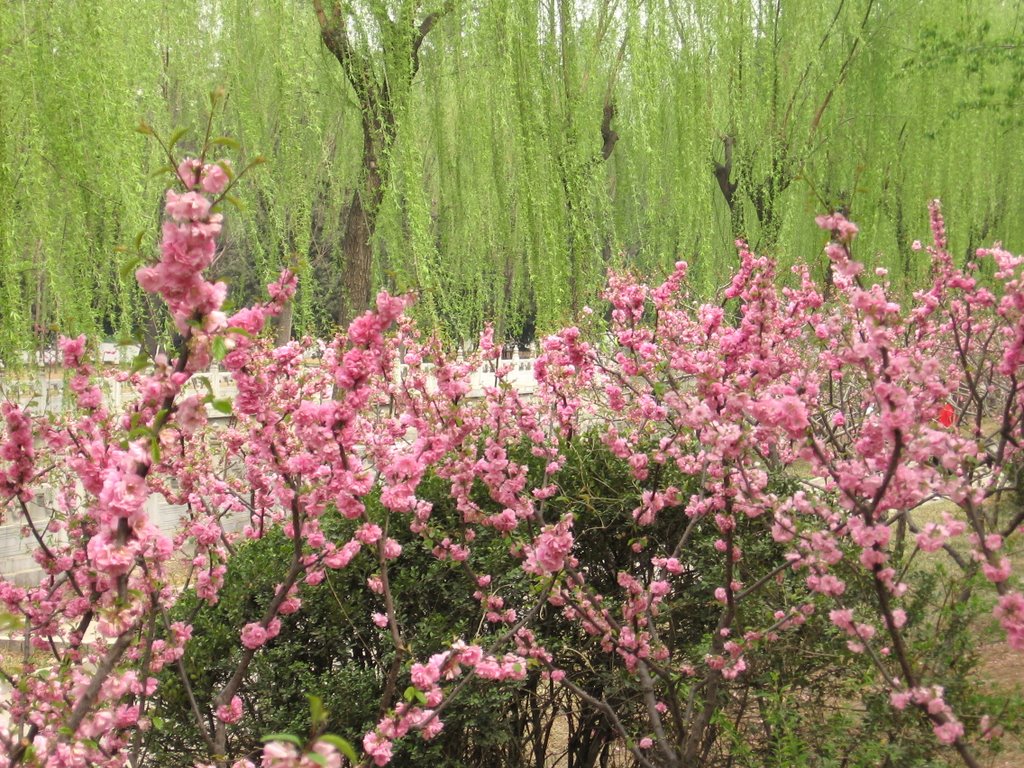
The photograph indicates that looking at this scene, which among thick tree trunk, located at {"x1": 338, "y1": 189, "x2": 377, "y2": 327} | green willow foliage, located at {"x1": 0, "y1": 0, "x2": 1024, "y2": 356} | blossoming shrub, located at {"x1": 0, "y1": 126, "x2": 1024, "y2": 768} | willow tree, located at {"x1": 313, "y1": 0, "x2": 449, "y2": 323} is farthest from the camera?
thick tree trunk, located at {"x1": 338, "y1": 189, "x2": 377, "y2": 327}

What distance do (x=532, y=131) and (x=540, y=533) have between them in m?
3.54

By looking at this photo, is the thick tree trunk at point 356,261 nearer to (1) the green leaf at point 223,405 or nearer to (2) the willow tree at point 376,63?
(2) the willow tree at point 376,63

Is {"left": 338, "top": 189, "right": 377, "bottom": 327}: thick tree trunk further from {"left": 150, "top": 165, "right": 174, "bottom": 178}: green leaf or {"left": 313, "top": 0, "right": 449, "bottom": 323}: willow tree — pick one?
{"left": 150, "top": 165, "right": 174, "bottom": 178}: green leaf

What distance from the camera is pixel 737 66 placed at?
773 cm

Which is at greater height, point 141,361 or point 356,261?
point 141,361

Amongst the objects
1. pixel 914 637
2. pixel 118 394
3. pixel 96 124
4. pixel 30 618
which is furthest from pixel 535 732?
pixel 118 394

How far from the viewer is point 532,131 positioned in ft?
20.2

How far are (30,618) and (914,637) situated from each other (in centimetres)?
270

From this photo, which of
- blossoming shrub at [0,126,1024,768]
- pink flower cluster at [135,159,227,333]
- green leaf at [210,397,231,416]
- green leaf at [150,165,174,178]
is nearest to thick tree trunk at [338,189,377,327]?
blossoming shrub at [0,126,1024,768]

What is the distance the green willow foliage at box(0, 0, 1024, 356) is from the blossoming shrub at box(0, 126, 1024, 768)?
3.97 feet

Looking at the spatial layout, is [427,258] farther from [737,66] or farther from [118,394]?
[118,394]

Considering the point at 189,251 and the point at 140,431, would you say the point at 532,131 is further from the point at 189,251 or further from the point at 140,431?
the point at 140,431

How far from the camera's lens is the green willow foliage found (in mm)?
4934

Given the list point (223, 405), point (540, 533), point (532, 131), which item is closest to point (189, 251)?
point (223, 405)
